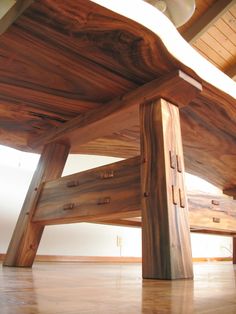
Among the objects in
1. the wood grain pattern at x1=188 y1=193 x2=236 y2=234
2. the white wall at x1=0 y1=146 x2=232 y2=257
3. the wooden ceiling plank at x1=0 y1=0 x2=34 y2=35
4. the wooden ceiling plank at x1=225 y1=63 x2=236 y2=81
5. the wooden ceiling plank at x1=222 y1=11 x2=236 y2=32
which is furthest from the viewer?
the wooden ceiling plank at x1=225 y1=63 x2=236 y2=81

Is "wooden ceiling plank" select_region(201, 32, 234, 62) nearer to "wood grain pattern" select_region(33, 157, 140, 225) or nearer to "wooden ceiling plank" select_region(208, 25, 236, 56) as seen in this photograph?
"wooden ceiling plank" select_region(208, 25, 236, 56)

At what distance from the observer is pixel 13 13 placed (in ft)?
2.33

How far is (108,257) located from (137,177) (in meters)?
1.39

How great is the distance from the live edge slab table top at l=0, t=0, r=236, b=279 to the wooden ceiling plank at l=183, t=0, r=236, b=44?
156 centimetres

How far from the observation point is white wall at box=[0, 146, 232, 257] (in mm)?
1832

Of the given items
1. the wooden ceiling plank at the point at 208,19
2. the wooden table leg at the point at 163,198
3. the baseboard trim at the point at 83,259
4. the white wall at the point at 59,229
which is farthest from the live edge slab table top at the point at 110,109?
the wooden ceiling plank at the point at 208,19

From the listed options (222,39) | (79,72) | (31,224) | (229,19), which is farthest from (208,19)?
(31,224)

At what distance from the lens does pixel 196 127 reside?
129 cm

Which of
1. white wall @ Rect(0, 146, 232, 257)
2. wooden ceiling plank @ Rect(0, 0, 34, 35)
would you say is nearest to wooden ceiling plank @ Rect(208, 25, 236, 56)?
white wall @ Rect(0, 146, 232, 257)

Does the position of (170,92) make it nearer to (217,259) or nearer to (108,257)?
(108,257)

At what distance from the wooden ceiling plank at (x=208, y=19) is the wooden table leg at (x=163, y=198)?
1.93 m

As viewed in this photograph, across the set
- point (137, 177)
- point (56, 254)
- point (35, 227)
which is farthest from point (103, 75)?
point (56, 254)

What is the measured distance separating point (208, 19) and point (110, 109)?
193 cm

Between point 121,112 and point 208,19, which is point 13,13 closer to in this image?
point 121,112
